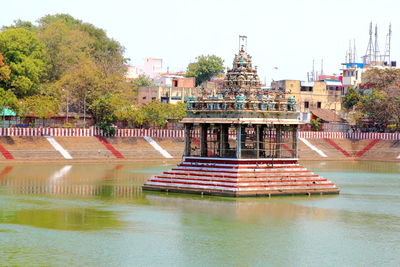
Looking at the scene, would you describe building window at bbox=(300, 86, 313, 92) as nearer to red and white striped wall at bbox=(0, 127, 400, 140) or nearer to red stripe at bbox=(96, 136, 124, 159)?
red and white striped wall at bbox=(0, 127, 400, 140)

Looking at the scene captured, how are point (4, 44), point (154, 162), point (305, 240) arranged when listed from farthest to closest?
point (4, 44) < point (154, 162) < point (305, 240)

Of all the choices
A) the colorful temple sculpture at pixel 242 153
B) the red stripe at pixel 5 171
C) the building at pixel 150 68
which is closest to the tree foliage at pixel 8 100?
the red stripe at pixel 5 171

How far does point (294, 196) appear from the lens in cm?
4734

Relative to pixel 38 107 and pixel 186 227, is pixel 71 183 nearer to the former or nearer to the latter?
Answer: pixel 186 227

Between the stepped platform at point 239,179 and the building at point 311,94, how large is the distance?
233 feet

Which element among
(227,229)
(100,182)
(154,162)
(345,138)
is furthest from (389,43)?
(227,229)

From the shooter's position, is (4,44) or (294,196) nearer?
(294,196)

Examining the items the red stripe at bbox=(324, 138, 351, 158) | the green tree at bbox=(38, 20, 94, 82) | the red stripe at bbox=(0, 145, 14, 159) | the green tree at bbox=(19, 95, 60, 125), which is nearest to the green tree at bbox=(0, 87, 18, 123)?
the green tree at bbox=(19, 95, 60, 125)

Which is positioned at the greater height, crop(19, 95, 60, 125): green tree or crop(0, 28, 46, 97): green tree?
crop(0, 28, 46, 97): green tree

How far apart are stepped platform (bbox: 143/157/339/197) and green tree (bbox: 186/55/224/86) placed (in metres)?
93.8

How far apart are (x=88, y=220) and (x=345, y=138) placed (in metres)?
65.3

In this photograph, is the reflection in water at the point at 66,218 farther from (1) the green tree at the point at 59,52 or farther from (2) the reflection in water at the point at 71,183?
(1) the green tree at the point at 59,52

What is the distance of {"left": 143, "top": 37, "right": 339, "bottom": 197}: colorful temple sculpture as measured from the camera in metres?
46.4

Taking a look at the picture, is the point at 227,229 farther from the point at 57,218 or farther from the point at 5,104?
the point at 5,104
